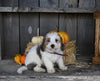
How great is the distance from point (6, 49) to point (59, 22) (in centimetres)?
112

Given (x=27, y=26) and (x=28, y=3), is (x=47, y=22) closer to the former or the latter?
(x=27, y=26)

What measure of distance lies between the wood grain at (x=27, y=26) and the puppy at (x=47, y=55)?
2.84ft

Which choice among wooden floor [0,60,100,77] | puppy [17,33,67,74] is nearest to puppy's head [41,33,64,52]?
puppy [17,33,67,74]

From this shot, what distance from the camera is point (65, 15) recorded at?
3.27 metres

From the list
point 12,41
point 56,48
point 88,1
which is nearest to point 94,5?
point 88,1

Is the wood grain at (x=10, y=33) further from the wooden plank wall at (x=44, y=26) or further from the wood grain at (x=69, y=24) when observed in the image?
the wood grain at (x=69, y=24)

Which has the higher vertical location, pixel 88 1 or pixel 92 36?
pixel 88 1

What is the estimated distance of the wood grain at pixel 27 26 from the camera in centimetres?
325

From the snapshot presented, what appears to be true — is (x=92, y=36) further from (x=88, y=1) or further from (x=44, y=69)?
(x=44, y=69)

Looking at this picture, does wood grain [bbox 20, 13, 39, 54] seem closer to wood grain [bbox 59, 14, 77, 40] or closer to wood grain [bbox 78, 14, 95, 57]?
wood grain [bbox 59, 14, 77, 40]

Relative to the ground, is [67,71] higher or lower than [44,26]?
lower

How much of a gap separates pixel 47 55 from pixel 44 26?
41.8 inches

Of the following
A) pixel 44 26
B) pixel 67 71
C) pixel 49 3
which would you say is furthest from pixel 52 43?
pixel 49 3

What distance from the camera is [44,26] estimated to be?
3.26 meters
